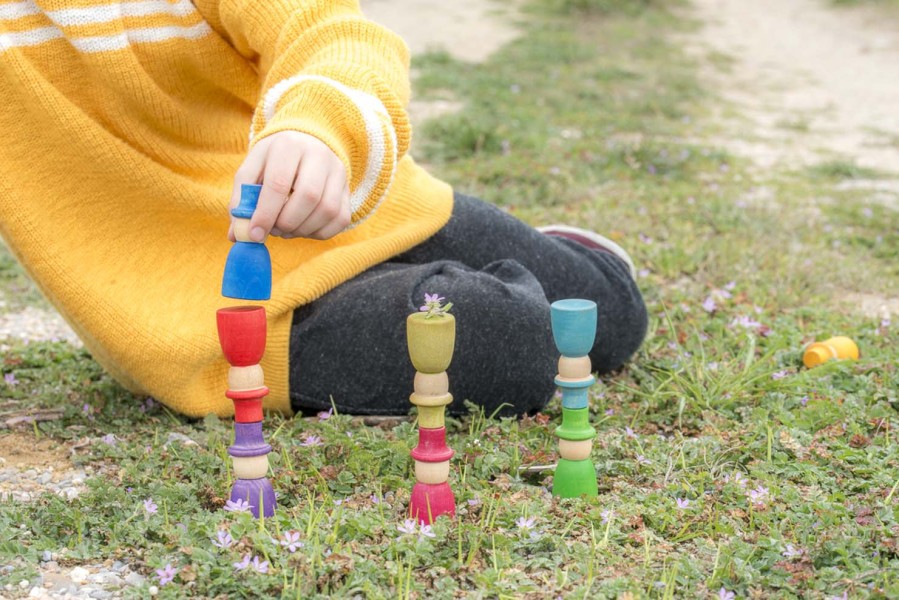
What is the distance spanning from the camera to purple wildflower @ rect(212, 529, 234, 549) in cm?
146

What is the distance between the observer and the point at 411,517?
5.22 ft

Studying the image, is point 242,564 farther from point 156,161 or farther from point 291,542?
point 156,161

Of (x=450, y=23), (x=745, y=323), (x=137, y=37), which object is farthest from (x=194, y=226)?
(x=450, y=23)

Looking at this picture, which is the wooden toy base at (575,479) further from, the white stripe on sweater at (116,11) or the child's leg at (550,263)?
the white stripe on sweater at (116,11)

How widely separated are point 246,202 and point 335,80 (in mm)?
358

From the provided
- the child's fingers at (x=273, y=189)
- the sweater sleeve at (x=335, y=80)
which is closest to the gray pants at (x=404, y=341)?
the sweater sleeve at (x=335, y=80)

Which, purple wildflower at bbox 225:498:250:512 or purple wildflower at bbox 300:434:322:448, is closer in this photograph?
purple wildflower at bbox 225:498:250:512

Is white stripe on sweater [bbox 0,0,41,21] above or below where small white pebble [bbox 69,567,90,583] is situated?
above

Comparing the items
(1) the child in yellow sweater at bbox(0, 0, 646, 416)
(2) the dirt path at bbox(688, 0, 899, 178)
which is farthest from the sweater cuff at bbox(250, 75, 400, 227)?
(2) the dirt path at bbox(688, 0, 899, 178)

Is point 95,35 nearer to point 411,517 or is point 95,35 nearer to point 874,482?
point 411,517

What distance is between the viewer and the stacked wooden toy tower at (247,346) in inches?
58.8

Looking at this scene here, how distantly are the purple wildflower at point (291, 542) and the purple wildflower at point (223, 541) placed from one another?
7 cm

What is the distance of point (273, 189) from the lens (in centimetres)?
152

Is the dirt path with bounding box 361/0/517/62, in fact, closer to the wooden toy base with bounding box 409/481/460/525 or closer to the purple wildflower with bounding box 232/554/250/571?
the wooden toy base with bounding box 409/481/460/525
